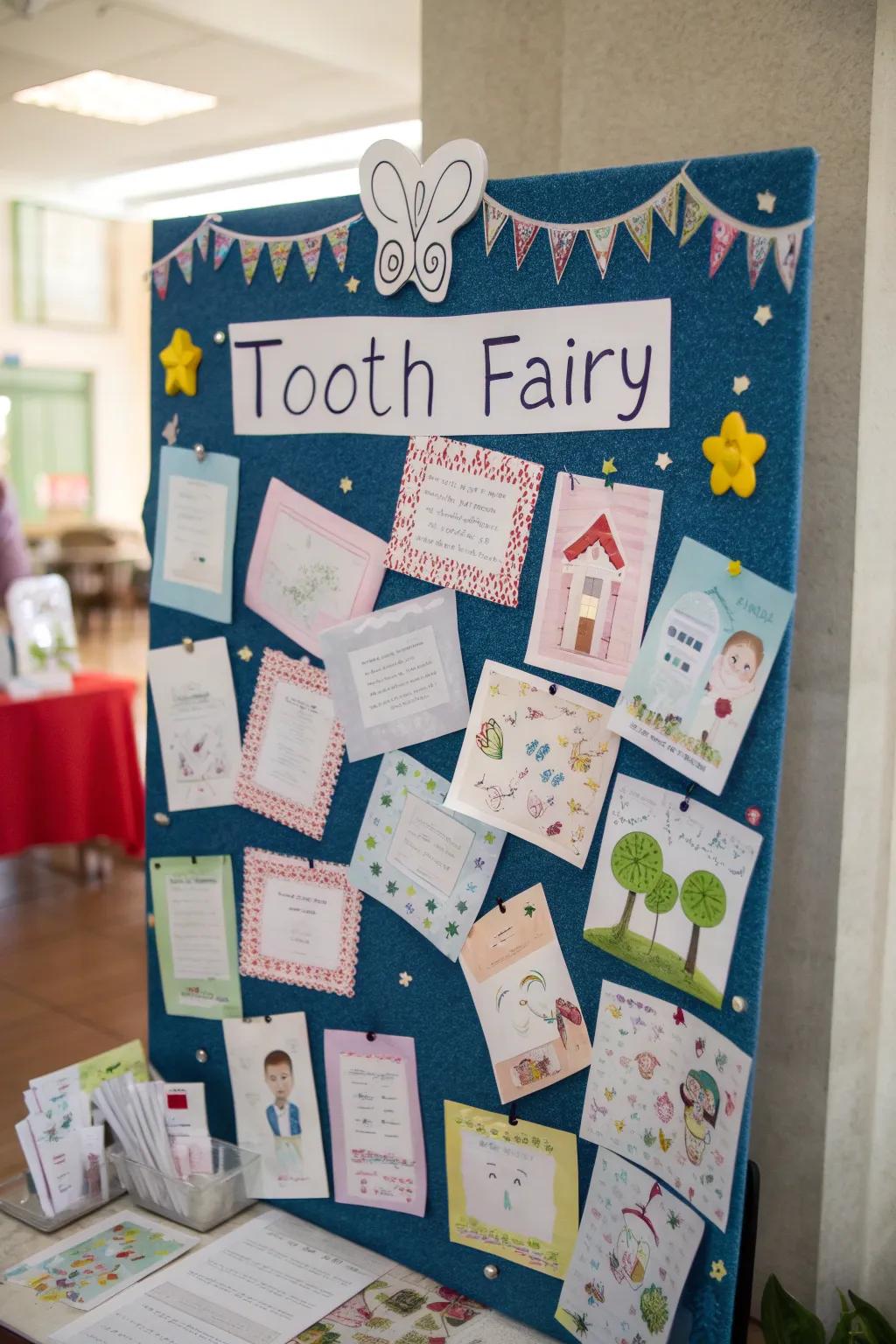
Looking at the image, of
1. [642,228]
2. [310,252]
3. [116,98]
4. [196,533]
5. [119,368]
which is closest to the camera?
[642,228]

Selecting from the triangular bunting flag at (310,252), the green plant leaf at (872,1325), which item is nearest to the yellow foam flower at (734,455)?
the triangular bunting flag at (310,252)

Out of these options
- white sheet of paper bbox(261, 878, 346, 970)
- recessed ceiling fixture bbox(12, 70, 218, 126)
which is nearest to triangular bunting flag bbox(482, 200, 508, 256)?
white sheet of paper bbox(261, 878, 346, 970)

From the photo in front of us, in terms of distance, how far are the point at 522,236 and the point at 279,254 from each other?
0.48 meters

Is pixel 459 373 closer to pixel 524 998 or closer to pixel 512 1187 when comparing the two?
pixel 524 998

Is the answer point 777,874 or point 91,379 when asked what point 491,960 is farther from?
point 91,379

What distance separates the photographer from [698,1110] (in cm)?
172

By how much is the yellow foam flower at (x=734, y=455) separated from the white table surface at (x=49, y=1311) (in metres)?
1.35

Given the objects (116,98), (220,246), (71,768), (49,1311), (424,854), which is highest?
(116,98)

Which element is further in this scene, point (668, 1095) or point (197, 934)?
point (197, 934)

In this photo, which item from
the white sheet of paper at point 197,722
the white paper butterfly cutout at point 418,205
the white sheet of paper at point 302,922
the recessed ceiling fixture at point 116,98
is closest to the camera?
the white paper butterfly cutout at point 418,205

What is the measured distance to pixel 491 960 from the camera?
1924 millimetres

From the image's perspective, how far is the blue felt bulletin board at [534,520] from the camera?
1.59 metres

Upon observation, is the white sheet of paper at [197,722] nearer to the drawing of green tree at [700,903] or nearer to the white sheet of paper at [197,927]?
the white sheet of paper at [197,927]

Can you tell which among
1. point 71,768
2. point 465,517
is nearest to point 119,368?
point 71,768
